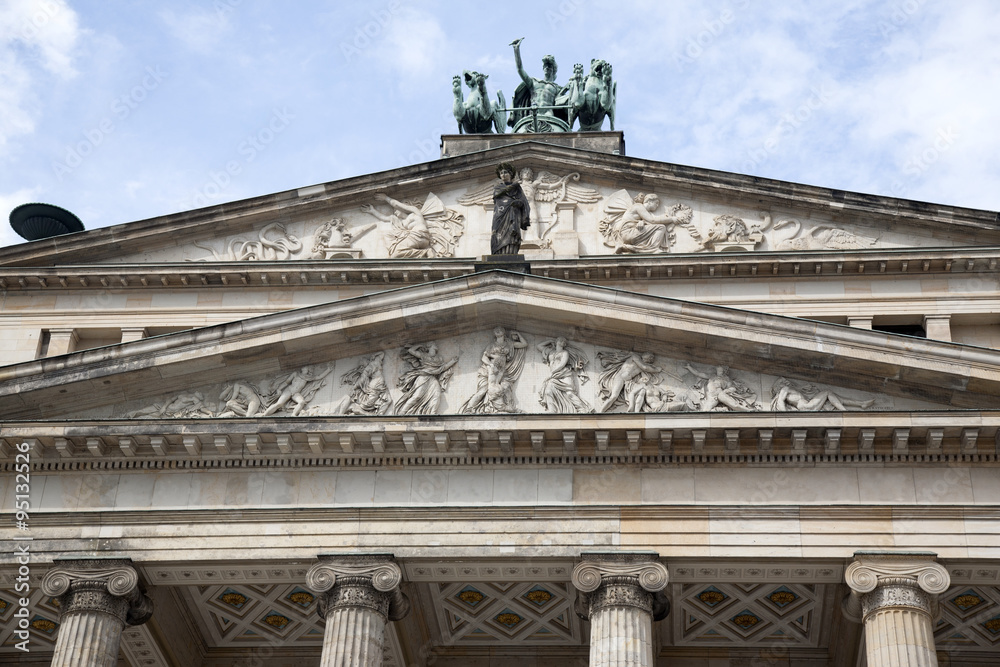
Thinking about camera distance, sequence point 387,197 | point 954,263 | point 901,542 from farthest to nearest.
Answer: point 387,197 < point 954,263 < point 901,542

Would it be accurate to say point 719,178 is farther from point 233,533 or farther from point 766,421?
point 233,533

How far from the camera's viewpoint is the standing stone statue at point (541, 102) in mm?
37594

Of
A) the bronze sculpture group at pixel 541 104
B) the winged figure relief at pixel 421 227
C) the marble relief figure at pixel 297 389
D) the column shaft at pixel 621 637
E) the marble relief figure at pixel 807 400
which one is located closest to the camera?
the column shaft at pixel 621 637

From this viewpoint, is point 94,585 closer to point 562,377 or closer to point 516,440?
point 516,440

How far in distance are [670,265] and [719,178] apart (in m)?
2.49

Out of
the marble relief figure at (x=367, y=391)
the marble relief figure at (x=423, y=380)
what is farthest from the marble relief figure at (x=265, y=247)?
the marble relief figure at (x=423, y=380)

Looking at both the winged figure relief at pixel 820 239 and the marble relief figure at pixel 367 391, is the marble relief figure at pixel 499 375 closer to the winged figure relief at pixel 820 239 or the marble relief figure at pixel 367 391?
the marble relief figure at pixel 367 391

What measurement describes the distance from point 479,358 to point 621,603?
4.95 m

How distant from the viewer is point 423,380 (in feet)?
84.2

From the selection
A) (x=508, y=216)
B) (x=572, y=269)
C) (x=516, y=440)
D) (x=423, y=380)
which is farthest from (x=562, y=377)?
(x=572, y=269)

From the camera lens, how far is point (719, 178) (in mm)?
33375

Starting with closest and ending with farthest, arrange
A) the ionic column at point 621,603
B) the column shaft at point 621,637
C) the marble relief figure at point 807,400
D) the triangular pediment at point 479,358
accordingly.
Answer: the column shaft at point 621,637, the ionic column at point 621,603, the marble relief figure at point 807,400, the triangular pediment at point 479,358

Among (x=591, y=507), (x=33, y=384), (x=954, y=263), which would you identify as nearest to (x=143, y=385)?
(x=33, y=384)

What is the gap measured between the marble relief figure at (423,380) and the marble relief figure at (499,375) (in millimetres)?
530
